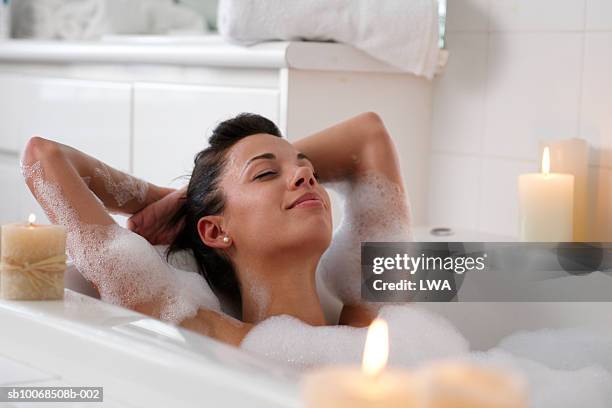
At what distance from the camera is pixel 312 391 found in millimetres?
541

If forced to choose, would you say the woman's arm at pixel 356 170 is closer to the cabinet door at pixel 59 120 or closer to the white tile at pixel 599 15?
the white tile at pixel 599 15

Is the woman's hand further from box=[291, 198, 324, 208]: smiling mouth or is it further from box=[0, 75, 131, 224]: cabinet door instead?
box=[0, 75, 131, 224]: cabinet door

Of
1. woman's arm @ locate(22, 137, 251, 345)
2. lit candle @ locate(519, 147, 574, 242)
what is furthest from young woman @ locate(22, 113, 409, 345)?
lit candle @ locate(519, 147, 574, 242)

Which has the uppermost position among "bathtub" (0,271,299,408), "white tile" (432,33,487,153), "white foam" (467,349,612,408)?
"white tile" (432,33,487,153)

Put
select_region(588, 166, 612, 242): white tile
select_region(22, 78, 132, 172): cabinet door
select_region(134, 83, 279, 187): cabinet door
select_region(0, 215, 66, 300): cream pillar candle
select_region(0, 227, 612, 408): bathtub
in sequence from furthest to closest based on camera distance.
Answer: select_region(22, 78, 132, 172): cabinet door < select_region(134, 83, 279, 187): cabinet door < select_region(588, 166, 612, 242): white tile < select_region(0, 215, 66, 300): cream pillar candle < select_region(0, 227, 612, 408): bathtub

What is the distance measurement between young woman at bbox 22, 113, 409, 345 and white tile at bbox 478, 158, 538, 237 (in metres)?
0.72

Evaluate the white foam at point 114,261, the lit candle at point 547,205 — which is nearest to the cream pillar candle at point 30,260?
the white foam at point 114,261

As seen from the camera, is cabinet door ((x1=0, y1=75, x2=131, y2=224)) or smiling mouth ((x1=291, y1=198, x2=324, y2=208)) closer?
smiling mouth ((x1=291, y1=198, x2=324, y2=208))

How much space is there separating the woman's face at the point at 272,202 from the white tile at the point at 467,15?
0.90m

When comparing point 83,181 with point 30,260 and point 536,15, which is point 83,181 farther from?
point 536,15

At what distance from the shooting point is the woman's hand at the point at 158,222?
5.22ft

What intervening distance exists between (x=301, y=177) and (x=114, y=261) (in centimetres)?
31

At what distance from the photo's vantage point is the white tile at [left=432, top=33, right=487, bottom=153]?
2244 millimetres

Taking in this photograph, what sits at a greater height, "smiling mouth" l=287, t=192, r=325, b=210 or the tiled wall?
the tiled wall
